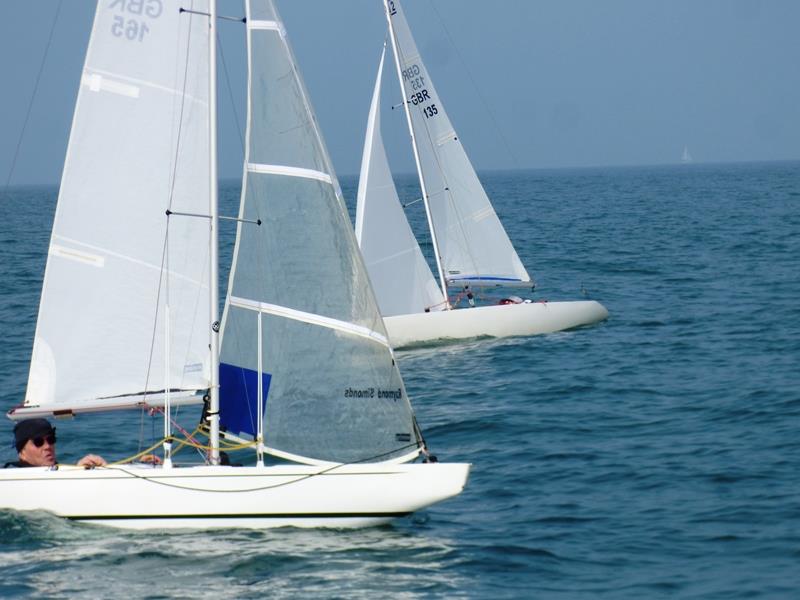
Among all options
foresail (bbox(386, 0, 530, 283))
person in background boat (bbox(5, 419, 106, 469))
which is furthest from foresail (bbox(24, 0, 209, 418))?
foresail (bbox(386, 0, 530, 283))

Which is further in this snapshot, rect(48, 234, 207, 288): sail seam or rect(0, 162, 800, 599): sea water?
rect(48, 234, 207, 288): sail seam

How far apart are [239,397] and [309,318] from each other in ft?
3.71

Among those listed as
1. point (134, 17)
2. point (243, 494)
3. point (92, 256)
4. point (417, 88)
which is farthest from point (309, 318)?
point (417, 88)

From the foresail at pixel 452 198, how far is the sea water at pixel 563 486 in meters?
2.49

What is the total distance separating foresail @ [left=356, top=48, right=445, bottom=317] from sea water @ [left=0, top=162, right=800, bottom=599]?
4.30ft

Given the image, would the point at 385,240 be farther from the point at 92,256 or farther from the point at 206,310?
the point at 92,256

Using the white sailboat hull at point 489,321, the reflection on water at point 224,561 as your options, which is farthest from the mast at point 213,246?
the white sailboat hull at point 489,321

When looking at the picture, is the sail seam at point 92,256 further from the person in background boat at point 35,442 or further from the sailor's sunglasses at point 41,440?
the sailor's sunglasses at point 41,440

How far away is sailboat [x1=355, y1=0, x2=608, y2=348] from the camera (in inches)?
1009

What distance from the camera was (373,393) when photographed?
13492mm

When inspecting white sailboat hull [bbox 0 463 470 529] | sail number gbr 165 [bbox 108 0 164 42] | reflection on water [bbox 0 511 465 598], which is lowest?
reflection on water [bbox 0 511 465 598]

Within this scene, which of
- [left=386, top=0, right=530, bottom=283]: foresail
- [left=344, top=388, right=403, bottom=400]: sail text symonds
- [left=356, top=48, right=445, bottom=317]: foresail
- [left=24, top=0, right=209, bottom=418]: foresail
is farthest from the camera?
[left=386, top=0, right=530, bottom=283]: foresail

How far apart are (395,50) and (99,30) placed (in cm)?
1404

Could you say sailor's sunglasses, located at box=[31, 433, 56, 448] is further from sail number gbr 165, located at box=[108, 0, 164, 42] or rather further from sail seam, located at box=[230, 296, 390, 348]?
sail number gbr 165, located at box=[108, 0, 164, 42]
